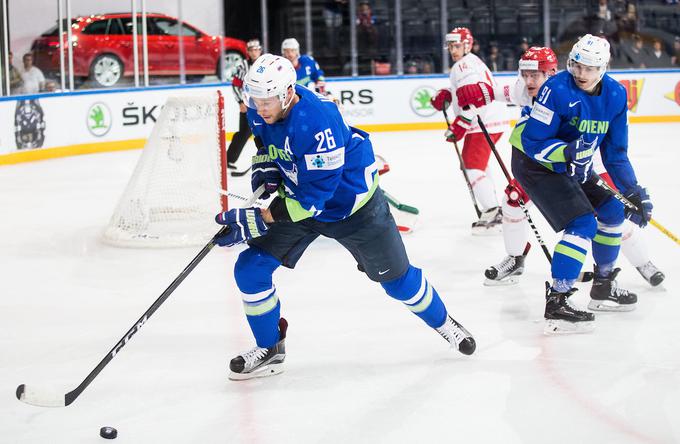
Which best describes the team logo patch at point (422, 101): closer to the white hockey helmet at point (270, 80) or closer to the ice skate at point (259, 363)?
the ice skate at point (259, 363)

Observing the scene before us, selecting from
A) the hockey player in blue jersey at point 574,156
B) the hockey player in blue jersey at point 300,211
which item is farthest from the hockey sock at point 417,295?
the hockey player in blue jersey at point 574,156

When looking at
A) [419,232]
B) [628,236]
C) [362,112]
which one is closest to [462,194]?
[419,232]

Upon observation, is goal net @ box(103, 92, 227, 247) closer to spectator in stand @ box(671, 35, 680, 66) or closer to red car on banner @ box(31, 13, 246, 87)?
red car on banner @ box(31, 13, 246, 87)

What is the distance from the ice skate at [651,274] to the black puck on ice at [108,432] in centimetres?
253

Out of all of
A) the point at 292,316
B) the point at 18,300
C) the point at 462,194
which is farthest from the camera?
the point at 462,194

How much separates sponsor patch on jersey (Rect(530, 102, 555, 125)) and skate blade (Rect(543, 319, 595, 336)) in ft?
2.43

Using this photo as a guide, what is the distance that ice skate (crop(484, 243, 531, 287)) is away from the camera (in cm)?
465

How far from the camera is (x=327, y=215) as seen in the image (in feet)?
10.6

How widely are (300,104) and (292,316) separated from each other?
137 centimetres

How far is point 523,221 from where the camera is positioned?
4.68 metres

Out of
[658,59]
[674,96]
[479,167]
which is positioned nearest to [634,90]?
[674,96]

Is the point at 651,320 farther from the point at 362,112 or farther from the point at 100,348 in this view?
the point at 362,112

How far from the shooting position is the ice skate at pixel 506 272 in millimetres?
4648

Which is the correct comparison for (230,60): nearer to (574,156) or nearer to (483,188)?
(483,188)
